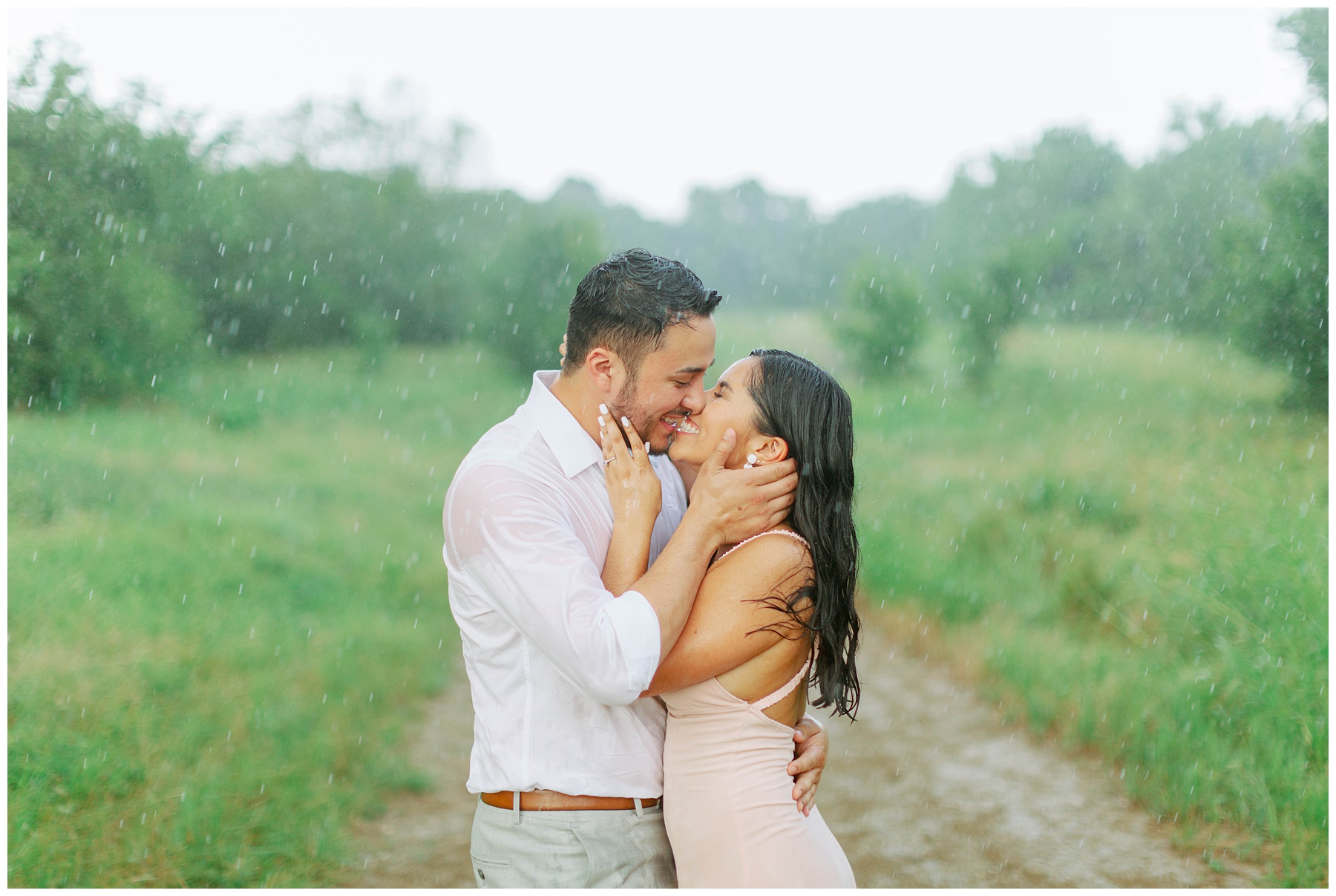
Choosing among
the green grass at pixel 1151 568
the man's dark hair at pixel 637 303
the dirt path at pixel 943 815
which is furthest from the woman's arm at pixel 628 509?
the green grass at pixel 1151 568

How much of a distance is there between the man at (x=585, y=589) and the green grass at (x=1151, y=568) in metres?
3.99

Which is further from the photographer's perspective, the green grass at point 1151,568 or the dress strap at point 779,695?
the green grass at point 1151,568

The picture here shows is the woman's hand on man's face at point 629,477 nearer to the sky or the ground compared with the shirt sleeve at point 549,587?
→ nearer to the sky

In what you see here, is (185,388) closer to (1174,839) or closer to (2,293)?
(2,293)

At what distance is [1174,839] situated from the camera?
4.72 metres

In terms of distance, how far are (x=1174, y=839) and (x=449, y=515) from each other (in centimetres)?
455

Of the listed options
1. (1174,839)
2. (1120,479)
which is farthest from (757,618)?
(1120,479)

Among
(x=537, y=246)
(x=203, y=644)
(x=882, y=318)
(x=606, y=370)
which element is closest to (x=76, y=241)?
(x=203, y=644)

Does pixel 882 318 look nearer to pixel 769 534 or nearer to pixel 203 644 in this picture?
pixel 203 644

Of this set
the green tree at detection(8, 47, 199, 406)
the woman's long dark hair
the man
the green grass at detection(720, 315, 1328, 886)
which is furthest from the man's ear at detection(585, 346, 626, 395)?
the green tree at detection(8, 47, 199, 406)

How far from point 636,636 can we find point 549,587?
0.19 m

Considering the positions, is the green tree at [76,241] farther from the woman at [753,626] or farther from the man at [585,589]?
the woman at [753,626]

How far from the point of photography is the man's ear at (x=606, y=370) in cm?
220

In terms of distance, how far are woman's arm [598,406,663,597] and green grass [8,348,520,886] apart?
11.8 feet
